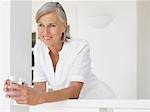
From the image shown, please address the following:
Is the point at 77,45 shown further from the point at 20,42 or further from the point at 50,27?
the point at 20,42

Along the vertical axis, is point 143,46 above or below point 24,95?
above

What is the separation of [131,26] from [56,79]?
1807 millimetres

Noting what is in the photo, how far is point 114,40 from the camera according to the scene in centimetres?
326

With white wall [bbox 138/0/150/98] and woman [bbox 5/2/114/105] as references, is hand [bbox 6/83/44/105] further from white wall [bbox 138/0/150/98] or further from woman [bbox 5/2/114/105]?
white wall [bbox 138/0/150/98]

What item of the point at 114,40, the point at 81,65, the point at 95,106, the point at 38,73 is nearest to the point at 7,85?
the point at 95,106

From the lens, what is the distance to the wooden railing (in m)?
0.86

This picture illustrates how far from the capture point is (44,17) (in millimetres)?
1294

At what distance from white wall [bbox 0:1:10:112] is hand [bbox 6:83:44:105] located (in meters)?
0.07

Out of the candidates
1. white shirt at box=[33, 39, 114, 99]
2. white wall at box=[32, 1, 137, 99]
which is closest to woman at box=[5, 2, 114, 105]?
white shirt at box=[33, 39, 114, 99]

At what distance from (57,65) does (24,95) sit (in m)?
0.55

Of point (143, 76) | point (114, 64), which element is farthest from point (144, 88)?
point (114, 64)

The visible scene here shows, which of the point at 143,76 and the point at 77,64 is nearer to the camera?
the point at 77,64

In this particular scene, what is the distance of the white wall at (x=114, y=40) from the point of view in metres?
3.19

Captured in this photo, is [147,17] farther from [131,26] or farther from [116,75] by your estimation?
[116,75]
